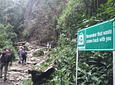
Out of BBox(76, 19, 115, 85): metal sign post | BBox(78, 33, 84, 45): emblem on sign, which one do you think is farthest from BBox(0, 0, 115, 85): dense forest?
BBox(78, 33, 84, 45): emblem on sign

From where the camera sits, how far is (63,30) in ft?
18.1

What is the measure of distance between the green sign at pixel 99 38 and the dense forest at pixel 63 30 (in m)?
0.29

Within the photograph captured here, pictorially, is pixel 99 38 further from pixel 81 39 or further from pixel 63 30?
pixel 63 30

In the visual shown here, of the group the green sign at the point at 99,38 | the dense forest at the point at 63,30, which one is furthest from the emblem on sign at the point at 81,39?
the dense forest at the point at 63,30

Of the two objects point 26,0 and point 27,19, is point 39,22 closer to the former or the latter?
point 27,19

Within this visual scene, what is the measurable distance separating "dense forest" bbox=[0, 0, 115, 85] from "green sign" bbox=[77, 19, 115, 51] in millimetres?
294

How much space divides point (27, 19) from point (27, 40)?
554 cm

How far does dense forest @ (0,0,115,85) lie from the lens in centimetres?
250

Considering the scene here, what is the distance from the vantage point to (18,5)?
20.6m

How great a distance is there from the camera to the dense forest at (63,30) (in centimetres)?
250

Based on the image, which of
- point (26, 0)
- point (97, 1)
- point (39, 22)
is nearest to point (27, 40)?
point (39, 22)

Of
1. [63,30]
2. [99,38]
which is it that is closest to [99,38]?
[99,38]

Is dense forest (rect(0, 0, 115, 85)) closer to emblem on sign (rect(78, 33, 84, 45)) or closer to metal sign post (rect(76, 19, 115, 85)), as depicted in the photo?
metal sign post (rect(76, 19, 115, 85))

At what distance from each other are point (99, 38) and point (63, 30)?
3686 mm
